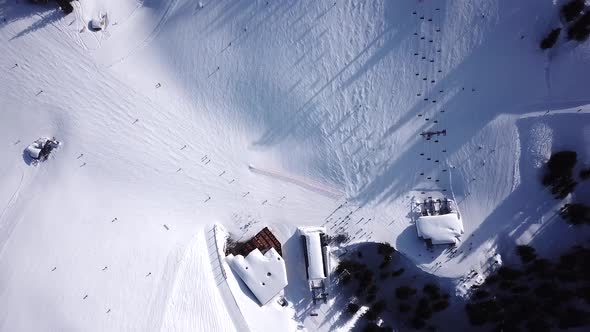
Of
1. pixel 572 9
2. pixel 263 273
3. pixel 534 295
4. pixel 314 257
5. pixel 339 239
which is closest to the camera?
pixel 263 273

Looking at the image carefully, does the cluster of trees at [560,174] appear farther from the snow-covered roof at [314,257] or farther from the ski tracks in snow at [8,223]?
the ski tracks in snow at [8,223]

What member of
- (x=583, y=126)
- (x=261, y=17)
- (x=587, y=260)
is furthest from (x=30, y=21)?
(x=587, y=260)

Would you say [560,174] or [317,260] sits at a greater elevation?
[560,174]

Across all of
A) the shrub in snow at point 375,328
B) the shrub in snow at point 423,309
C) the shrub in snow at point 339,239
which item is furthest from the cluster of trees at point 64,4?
the shrub in snow at point 423,309

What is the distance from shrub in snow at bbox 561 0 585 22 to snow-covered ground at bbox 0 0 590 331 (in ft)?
4.71

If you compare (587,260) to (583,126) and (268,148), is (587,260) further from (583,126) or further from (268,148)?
(268,148)

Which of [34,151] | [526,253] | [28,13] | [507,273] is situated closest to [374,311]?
[507,273]

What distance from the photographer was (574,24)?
3597 centimetres

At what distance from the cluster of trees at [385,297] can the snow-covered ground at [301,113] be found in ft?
6.96

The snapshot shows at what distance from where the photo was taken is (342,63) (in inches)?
1441

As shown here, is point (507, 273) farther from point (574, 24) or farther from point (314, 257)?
point (574, 24)

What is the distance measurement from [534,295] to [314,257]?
61.2ft

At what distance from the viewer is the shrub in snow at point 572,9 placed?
35219 millimetres

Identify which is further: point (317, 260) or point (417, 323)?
point (417, 323)
